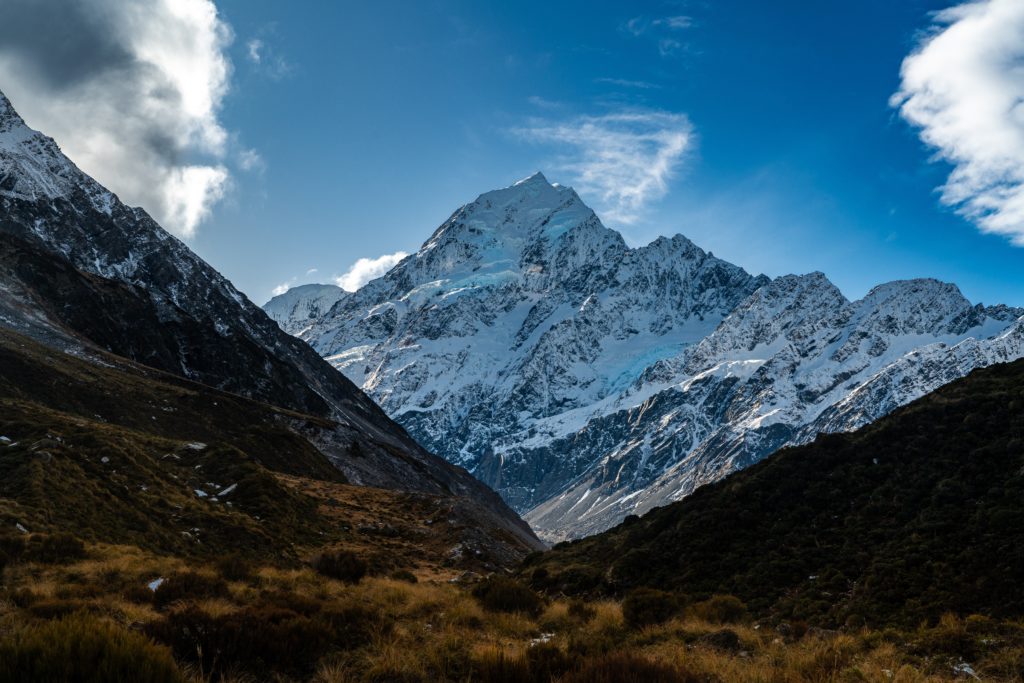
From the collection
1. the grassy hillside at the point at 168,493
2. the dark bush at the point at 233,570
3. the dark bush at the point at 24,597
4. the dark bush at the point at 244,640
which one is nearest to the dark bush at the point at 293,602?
the dark bush at the point at 244,640

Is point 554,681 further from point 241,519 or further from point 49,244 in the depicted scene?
point 49,244

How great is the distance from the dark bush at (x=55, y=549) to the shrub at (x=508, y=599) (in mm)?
10381

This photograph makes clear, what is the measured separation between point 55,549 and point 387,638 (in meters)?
11.2

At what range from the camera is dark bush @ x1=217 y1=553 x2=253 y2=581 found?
16.2 m

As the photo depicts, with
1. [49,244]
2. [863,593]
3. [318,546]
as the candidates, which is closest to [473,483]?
[49,244]

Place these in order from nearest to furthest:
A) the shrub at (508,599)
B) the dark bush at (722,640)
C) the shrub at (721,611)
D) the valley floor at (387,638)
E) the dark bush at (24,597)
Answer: the valley floor at (387,638)
the dark bush at (24,597)
the dark bush at (722,640)
the shrub at (508,599)
the shrub at (721,611)

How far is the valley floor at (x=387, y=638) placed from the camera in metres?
8.14

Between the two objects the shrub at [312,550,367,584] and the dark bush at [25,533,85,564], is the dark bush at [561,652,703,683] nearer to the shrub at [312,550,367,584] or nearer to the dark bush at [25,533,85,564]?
the shrub at [312,550,367,584]

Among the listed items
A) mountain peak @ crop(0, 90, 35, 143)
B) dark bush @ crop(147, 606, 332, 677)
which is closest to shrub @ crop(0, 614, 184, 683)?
dark bush @ crop(147, 606, 332, 677)

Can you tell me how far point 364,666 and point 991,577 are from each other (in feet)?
54.3

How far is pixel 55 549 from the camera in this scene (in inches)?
648

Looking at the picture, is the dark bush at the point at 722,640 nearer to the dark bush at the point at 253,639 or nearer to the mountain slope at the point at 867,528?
the mountain slope at the point at 867,528

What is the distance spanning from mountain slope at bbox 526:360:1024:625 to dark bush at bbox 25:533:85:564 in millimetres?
16498

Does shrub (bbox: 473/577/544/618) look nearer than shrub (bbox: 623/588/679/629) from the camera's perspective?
No
